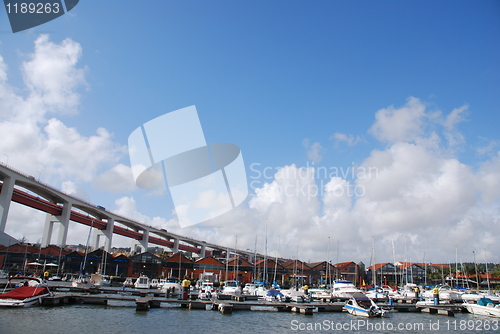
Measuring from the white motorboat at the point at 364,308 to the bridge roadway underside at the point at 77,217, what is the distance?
79789mm

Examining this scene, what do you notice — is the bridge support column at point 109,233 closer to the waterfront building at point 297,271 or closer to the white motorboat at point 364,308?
the waterfront building at point 297,271

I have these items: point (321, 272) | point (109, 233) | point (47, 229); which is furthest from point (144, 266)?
point (321, 272)

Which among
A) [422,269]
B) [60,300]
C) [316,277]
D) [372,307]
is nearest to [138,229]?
[316,277]

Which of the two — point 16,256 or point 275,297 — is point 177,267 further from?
point 275,297

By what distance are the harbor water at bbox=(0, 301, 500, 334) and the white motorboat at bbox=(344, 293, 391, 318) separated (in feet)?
2.14

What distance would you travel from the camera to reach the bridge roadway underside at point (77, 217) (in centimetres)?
8344

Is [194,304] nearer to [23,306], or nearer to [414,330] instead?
[23,306]

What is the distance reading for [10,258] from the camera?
9050cm

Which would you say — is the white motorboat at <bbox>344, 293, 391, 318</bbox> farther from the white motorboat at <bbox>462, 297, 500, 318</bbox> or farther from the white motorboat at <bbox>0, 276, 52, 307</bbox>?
the white motorboat at <bbox>0, 276, 52, 307</bbox>

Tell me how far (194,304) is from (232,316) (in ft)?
15.3

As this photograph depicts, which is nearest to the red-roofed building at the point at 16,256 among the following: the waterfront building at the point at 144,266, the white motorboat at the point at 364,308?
the waterfront building at the point at 144,266

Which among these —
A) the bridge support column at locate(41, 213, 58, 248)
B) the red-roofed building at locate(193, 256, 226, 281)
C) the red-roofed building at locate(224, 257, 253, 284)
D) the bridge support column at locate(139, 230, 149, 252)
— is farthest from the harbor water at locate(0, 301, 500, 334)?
the bridge support column at locate(139, 230, 149, 252)

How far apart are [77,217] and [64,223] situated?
39.4ft

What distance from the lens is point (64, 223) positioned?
91.6 m
